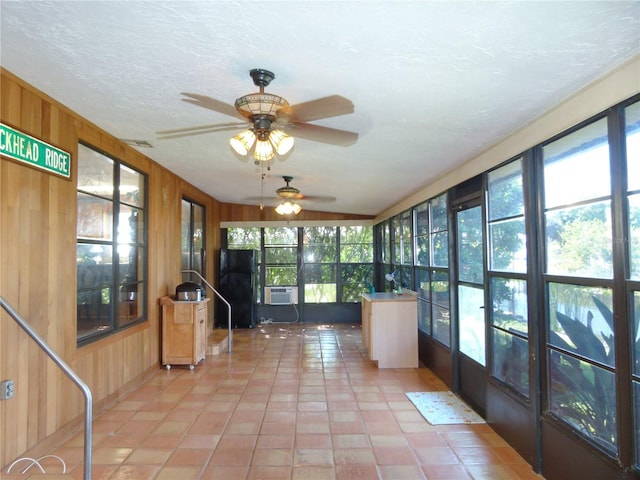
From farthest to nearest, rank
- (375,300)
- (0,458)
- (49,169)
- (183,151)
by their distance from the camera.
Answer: (375,300)
(183,151)
(49,169)
(0,458)

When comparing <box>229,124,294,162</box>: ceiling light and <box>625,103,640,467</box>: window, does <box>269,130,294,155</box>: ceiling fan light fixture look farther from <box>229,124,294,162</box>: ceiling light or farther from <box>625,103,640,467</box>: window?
<box>625,103,640,467</box>: window

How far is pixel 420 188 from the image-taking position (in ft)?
16.7

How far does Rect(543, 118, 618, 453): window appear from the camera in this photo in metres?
1.98

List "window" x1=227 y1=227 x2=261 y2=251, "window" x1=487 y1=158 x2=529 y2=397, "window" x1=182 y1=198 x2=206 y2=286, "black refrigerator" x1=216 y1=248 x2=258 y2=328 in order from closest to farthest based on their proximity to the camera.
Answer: "window" x1=487 y1=158 x2=529 y2=397 → "window" x1=182 y1=198 x2=206 y2=286 → "black refrigerator" x1=216 y1=248 x2=258 y2=328 → "window" x1=227 y1=227 x2=261 y2=251

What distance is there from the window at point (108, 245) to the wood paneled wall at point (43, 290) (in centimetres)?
14

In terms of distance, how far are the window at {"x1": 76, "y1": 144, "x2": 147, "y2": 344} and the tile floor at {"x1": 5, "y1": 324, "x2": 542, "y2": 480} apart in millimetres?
805

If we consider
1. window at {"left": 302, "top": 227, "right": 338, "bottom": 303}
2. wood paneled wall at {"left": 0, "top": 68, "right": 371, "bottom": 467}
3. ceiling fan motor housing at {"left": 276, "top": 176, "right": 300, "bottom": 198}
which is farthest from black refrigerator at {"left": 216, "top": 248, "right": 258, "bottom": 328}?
wood paneled wall at {"left": 0, "top": 68, "right": 371, "bottom": 467}

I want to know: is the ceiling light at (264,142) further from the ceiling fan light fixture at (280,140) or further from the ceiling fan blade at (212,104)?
the ceiling fan blade at (212,104)

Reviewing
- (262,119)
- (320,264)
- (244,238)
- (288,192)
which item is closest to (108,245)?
(288,192)

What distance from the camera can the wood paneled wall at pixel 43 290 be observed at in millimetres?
2336

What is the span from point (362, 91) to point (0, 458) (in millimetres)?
2902

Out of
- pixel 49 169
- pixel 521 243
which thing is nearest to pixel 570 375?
pixel 521 243

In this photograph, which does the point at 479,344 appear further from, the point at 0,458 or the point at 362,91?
the point at 0,458

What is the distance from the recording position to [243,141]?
2.24m
